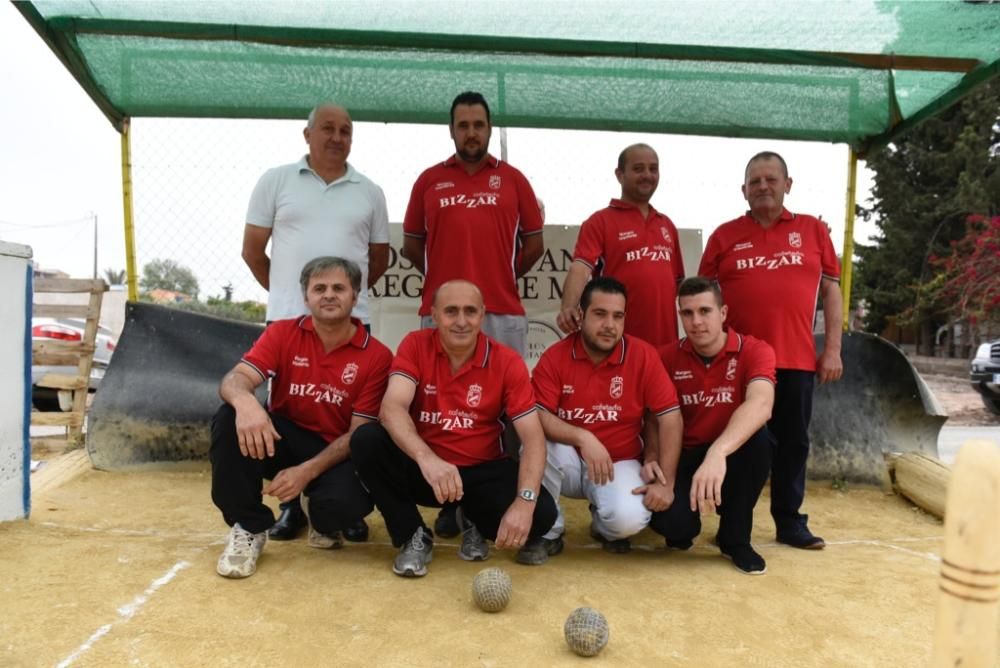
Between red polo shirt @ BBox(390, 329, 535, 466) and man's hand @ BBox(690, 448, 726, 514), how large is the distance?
2.63ft

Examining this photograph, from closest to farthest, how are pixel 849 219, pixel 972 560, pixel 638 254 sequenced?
1. pixel 972 560
2. pixel 638 254
3. pixel 849 219

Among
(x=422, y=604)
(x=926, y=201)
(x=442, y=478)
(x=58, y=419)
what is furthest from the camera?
(x=926, y=201)

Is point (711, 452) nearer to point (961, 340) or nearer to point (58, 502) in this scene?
point (58, 502)

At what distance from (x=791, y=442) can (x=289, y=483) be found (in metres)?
2.55

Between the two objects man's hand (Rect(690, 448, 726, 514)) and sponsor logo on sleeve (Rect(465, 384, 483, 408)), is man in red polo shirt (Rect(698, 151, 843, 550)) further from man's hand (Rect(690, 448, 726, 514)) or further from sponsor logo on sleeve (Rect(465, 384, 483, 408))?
sponsor logo on sleeve (Rect(465, 384, 483, 408))

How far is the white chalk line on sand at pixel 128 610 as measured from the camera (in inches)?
89.6

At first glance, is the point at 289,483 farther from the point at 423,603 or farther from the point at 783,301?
the point at 783,301

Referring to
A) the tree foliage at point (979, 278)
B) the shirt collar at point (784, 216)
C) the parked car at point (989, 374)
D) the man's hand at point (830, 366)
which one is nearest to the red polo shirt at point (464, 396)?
the shirt collar at point (784, 216)

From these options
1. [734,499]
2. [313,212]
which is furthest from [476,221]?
[734,499]

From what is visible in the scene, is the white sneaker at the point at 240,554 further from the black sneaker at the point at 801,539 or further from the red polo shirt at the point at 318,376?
the black sneaker at the point at 801,539

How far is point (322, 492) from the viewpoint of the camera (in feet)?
10.3

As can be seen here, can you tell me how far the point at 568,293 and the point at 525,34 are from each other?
207 cm

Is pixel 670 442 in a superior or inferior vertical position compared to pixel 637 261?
inferior

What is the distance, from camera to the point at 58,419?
21.6ft
